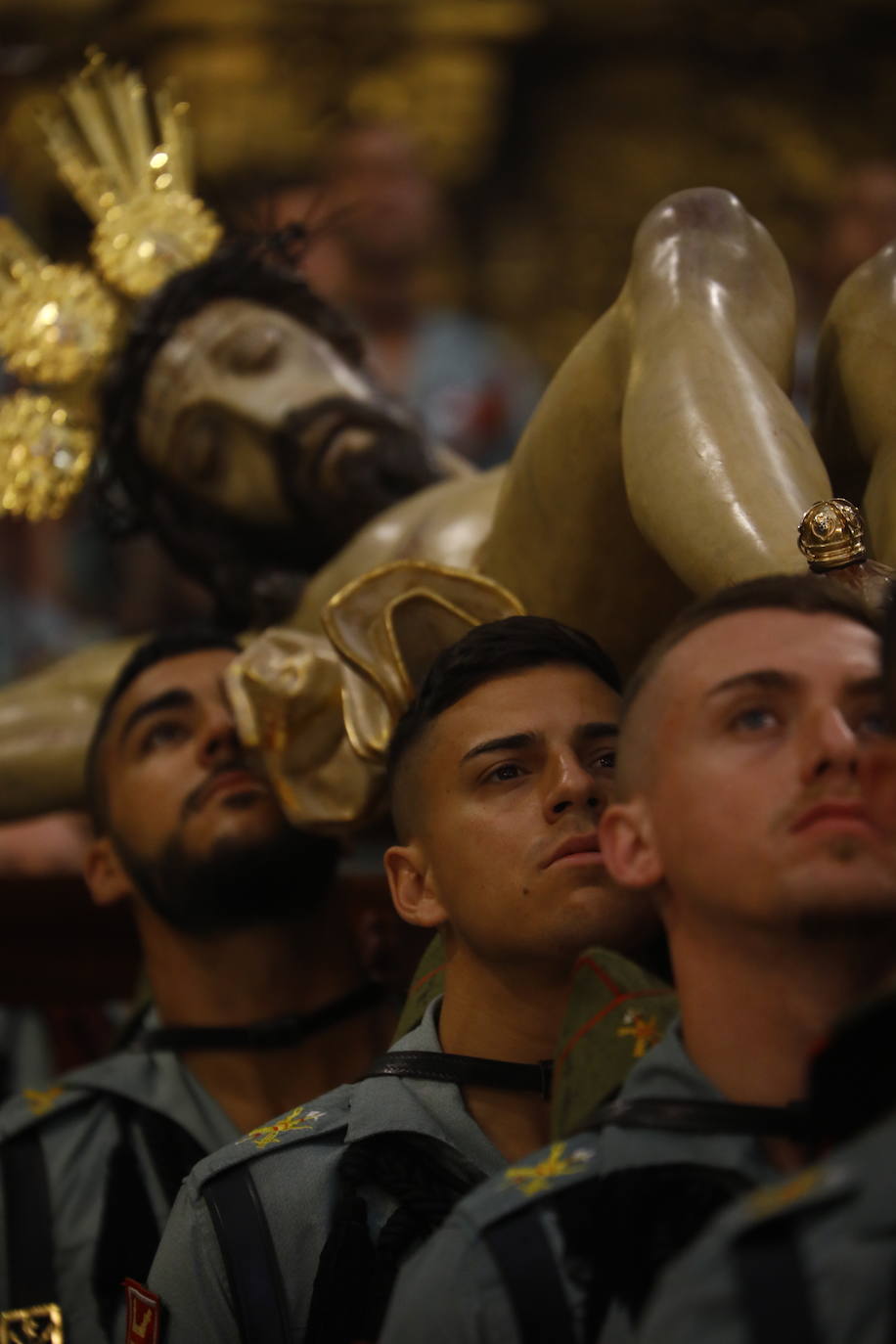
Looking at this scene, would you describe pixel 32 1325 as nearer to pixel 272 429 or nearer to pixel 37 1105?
pixel 37 1105

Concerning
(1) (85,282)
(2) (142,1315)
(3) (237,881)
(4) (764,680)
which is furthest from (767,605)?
(1) (85,282)

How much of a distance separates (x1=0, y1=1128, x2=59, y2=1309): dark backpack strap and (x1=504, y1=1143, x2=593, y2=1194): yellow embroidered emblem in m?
0.97

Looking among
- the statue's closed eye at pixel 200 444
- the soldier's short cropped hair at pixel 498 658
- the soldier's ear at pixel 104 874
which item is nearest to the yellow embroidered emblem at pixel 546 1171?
the soldier's short cropped hair at pixel 498 658

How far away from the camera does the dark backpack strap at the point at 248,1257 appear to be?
4.89 feet

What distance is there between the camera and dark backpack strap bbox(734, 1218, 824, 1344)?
86 cm

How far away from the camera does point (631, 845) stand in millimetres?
1223

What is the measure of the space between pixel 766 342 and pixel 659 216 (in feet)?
0.55

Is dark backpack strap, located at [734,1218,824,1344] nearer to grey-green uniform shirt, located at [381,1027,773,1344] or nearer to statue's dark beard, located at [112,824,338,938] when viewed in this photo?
grey-green uniform shirt, located at [381,1027,773,1344]

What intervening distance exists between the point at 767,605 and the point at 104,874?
128 centimetres

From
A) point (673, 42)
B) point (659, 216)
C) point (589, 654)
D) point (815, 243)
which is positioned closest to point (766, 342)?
point (659, 216)

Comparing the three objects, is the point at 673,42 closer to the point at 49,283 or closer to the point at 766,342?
the point at 49,283

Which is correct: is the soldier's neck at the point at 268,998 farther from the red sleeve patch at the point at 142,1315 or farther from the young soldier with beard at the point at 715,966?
the young soldier with beard at the point at 715,966

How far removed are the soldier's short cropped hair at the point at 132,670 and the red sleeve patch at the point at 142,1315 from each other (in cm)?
83

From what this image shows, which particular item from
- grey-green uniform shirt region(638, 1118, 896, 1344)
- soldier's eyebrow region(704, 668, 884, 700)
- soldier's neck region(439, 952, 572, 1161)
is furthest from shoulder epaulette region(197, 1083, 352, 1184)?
grey-green uniform shirt region(638, 1118, 896, 1344)
